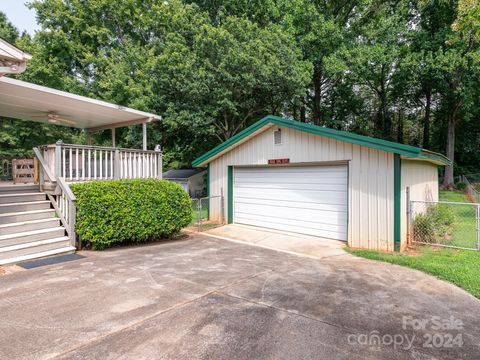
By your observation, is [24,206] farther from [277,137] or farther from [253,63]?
[253,63]

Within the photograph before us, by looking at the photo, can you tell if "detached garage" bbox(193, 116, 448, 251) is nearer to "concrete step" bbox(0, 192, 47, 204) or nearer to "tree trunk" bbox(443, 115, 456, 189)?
"concrete step" bbox(0, 192, 47, 204)

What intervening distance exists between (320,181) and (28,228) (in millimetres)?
6781

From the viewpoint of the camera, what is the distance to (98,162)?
7645 mm

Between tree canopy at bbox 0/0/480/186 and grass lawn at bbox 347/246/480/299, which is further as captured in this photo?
tree canopy at bbox 0/0/480/186

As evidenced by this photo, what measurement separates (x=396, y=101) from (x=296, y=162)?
2073 cm

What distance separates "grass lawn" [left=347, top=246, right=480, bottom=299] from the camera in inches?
176

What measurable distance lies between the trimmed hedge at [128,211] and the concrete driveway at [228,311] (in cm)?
86

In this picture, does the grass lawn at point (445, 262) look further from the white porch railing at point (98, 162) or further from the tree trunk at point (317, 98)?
the tree trunk at point (317, 98)

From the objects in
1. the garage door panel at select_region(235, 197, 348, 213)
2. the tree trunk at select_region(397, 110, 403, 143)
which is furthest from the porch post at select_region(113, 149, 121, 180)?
the tree trunk at select_region(397, 110, 403, 143)

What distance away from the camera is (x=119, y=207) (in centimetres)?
642

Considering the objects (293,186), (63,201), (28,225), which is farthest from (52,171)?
(293,186)

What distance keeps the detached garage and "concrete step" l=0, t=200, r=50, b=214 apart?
5.00 metres

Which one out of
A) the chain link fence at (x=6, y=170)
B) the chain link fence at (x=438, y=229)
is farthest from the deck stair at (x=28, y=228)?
the chain link fence at (x=438, y=229)

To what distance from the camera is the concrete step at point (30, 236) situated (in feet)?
18.0
